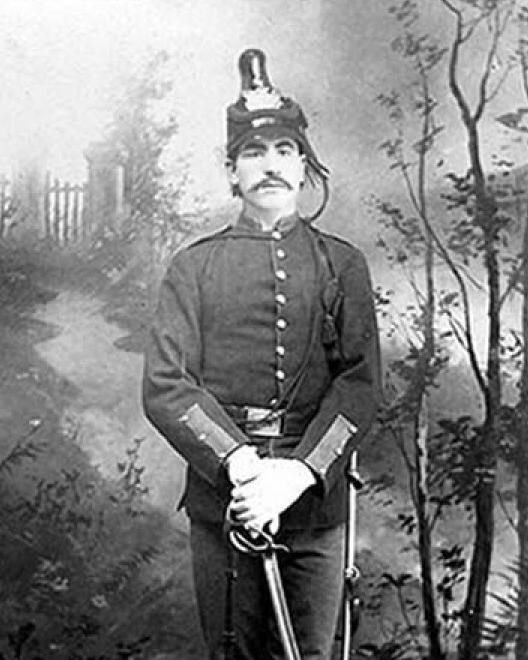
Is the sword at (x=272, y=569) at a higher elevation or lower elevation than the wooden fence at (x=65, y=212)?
lower

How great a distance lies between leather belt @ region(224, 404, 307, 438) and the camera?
244 centimetres

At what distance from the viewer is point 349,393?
2484mm

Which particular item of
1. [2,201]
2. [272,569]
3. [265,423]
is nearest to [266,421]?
[265,423]

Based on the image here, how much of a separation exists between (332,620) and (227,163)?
2.52 feet

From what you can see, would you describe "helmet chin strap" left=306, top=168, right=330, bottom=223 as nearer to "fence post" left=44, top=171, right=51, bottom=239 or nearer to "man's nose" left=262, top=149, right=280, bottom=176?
"man's nose" left=262, top=149, right=280, bottom=176

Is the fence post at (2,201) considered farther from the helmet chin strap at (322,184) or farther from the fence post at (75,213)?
the helmet chin strap at (322,184)

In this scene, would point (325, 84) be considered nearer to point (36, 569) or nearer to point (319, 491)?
point (319, 491)

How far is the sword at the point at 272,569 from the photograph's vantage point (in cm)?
239

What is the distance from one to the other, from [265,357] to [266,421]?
0.10 meters

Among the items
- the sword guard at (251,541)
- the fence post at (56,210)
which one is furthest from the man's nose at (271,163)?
the sword guard at (251,541)

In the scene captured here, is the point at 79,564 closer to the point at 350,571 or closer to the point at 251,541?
the point at 251,541

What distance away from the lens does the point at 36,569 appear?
8.37 ft

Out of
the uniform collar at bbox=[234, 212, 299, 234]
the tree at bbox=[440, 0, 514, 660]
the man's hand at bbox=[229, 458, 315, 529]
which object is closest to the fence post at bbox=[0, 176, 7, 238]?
the uniform collar at bbox=[234, 212, 299, 234]

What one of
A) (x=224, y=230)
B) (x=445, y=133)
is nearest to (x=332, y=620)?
(x=224, y=230)
